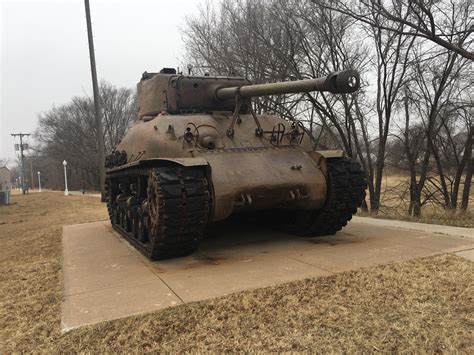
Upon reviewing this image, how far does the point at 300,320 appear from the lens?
379cm

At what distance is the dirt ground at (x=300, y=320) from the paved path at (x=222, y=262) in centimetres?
26

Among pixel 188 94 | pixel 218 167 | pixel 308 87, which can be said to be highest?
pixel 188 94

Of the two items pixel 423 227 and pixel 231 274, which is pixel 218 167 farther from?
pixel 423 227

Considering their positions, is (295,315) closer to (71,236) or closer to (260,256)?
(260,256)

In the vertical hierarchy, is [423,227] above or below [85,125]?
below

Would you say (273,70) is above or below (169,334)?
above

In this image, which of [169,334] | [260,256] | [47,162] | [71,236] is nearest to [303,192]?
[260,256]

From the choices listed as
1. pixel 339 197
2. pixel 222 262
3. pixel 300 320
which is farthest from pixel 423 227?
pixel 300 320

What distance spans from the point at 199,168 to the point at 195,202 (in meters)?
0.49

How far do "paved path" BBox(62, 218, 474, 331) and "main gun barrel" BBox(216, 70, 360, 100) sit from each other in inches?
80.0

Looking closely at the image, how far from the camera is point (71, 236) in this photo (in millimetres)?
9625

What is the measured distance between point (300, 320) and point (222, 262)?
7.70 ft

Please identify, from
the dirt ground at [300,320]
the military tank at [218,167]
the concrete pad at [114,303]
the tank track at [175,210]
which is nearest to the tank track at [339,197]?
the military tank at [218,167]

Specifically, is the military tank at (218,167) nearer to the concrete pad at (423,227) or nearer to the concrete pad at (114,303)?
the concrete pad at (114,303)
